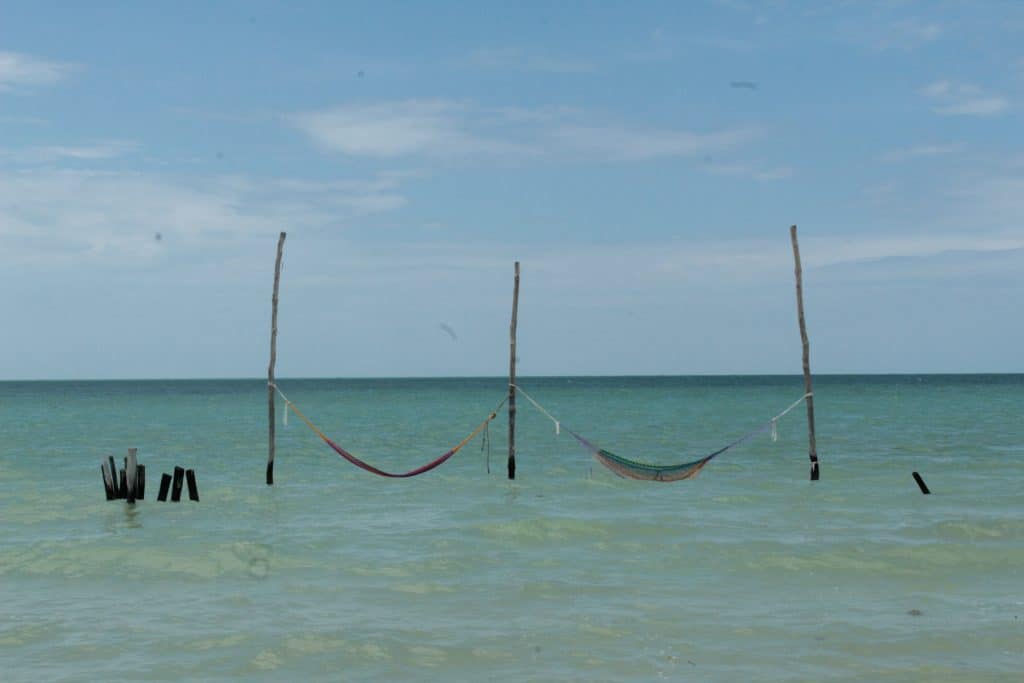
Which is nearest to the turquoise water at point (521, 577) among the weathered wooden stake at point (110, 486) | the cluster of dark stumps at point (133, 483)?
the cluster of dark stumps at point (133, 483)

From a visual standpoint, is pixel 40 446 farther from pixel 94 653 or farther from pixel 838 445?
pixel 94 653

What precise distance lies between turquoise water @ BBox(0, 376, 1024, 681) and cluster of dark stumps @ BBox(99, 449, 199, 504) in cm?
34

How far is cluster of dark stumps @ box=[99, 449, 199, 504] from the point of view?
61.7ft

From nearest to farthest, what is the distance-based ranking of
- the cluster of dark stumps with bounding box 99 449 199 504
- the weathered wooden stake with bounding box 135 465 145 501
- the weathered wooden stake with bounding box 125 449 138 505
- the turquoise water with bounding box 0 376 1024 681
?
the turquoise water with bounding box 0 376 1024 681
the weathered wooden stake with bounding box 125 449 138 505
the cluster of dark stumps with bounding box 99 449 199 504
the weathered wooden stake with bounding box 135 465 145 501

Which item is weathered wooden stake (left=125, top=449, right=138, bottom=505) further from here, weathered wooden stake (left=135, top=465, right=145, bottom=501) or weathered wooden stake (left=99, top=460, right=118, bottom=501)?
weathered wooden stake (left=99, top=460, right=118, bottom=501)

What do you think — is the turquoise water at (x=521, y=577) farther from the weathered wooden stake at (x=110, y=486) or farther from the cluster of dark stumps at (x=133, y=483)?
the weathered wooden stake at (x=110, y=486)

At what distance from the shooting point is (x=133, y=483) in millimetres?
Answer: 18781

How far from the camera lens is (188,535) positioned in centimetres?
1525

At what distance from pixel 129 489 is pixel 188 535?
→ 421cm

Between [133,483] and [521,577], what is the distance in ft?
31.9

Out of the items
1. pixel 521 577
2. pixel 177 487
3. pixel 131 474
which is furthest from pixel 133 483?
pixel 521 577

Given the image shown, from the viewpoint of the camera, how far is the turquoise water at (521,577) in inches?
341

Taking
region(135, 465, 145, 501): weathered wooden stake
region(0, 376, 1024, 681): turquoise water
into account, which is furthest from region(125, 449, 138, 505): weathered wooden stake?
region(0, 376, 1024, 681): turquoise water

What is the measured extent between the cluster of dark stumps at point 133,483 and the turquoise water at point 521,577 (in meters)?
0.34
